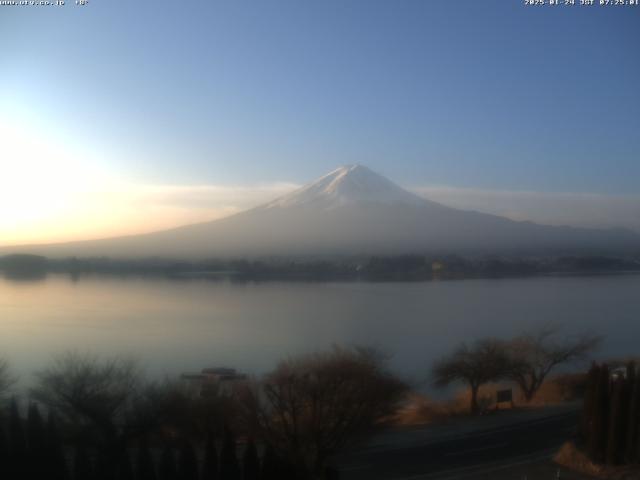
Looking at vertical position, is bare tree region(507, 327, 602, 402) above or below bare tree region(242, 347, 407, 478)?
below

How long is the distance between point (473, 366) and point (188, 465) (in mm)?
6110

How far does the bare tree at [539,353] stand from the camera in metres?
10.4

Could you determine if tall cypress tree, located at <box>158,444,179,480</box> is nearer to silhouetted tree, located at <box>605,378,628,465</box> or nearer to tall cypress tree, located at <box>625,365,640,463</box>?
silhouetted tree, located at <box>605,378,628,465</box>

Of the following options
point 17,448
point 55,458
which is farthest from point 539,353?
point 17,448

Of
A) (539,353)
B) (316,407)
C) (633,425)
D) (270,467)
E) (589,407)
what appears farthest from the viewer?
(539,353)

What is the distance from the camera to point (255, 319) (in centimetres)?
1134

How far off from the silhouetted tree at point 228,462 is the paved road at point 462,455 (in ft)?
3.87

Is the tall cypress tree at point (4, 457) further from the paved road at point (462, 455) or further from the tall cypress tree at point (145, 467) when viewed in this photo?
the paved road at point (462, 455)

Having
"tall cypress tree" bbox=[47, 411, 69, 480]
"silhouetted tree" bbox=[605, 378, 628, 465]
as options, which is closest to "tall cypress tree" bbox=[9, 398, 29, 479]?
"tall cypress tree" bbox=[47, 411, 69, 480]

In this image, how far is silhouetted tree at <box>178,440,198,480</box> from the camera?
4766 millimetres

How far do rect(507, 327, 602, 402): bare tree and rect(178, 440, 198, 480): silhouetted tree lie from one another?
22.5 feet

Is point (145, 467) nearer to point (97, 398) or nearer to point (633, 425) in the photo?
point (97, 398)

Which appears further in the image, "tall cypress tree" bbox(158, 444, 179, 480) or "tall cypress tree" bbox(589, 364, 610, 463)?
"tall cypress tree" bbox(589, 364, 610, 463)

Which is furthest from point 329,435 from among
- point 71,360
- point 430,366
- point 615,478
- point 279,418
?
point 430,366
